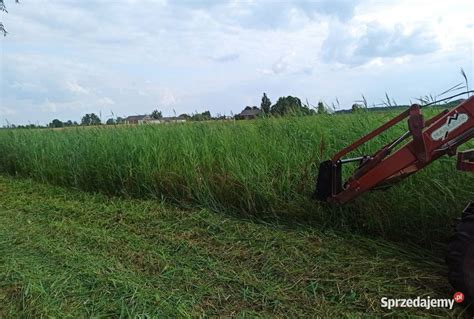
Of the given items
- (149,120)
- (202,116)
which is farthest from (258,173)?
(149,120)

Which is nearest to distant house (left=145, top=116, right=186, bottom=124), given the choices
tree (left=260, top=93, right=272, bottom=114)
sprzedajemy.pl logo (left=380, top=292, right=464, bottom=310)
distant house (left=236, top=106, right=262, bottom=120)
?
distant house (left=236, top=106, right=262, bottom=120)

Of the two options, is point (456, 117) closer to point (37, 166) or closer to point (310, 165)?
point (310, 165)

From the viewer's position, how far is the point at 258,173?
3.90 m

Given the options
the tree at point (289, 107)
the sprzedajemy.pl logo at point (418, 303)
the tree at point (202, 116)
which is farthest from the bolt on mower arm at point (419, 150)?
the tree at point (202, 116)

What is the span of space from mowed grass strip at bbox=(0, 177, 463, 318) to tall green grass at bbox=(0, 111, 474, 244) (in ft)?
0.72

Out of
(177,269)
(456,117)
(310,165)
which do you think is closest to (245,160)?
(310,165)

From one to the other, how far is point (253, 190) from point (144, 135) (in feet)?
8.54

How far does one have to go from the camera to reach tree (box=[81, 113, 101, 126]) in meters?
8.34

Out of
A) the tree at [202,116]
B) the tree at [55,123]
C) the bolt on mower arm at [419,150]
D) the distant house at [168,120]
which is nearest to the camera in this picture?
the bolt on mower arm at [419,150]

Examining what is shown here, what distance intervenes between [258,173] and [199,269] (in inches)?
54.4

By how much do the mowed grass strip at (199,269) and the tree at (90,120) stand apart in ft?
15.2

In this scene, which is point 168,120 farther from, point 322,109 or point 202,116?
point 322,109

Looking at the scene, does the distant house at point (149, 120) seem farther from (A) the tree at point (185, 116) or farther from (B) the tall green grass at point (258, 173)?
(B) the tall green grass at point (258, 173)

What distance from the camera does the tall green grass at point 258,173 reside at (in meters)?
3.08
